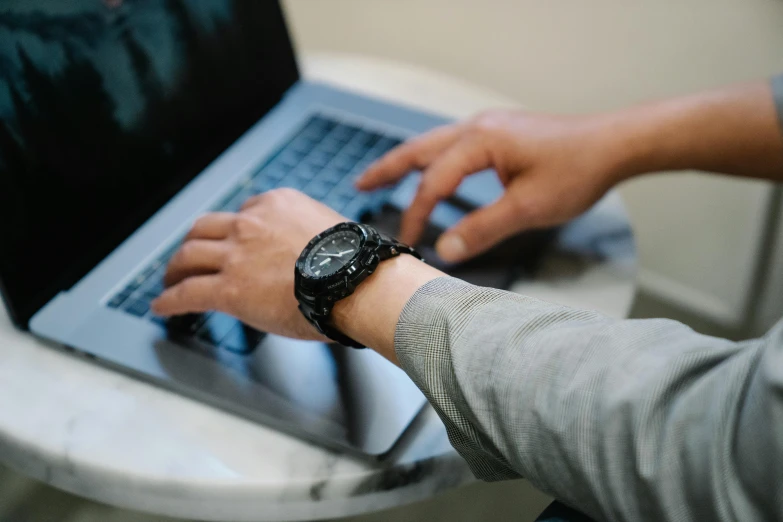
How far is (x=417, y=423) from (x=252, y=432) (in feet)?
0.38

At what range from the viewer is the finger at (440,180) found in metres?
0.63

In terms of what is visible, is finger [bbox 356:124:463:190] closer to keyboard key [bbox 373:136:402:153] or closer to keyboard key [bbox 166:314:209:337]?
keyboard key [bbox 373:136:402:153]

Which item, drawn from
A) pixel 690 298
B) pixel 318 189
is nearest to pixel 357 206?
pixel 318 189

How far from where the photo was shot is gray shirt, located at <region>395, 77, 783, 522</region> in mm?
342

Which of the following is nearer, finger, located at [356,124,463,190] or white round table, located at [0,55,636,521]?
white round table, located at [0,55,636,521]

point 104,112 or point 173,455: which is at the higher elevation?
point 104,112

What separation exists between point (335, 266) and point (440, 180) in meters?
0.17

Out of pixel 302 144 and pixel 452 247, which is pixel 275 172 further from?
pixel 452 247

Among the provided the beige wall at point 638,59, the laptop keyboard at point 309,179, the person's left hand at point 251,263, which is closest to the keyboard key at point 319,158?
the laptop keyboard at point 309,179

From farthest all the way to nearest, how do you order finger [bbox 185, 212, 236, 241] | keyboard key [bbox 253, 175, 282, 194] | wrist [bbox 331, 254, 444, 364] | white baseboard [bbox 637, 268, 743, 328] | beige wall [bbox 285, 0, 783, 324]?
white baseboard [bbox 637, 268, 743, 328] < beige wall [bbox 285, 0, 783, 324] < keyboard key [bbox 253, 175, 282, 194] < finger [bbox 185, 212, 236, 241] < wrist [bbox 331, 254, 444, 364]

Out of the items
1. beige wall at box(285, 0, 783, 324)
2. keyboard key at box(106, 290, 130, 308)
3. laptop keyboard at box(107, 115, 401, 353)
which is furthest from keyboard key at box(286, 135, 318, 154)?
beige wall at box(285, 0, 783, 324)

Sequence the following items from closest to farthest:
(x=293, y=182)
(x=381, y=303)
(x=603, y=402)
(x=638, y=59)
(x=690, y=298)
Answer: (x=603, y=402)
(x=381, y=303)
(x=293, y=182)
(x=638, y=59)
(x=690, y=298)

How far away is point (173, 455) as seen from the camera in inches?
19.8

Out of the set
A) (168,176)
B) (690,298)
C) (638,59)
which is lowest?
(690,298)
